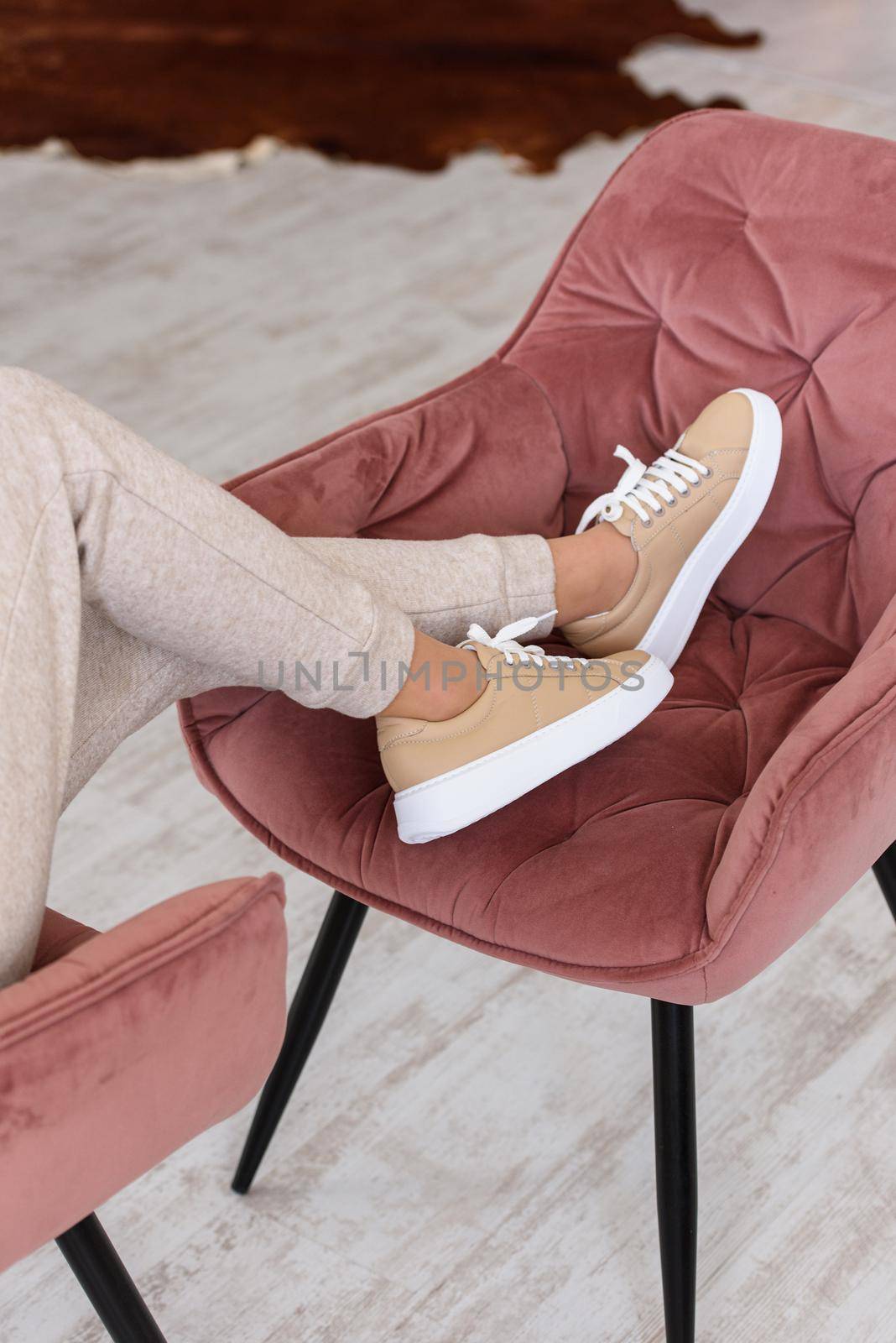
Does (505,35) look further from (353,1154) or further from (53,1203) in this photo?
(53,1203)

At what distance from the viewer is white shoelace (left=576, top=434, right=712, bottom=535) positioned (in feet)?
3.89

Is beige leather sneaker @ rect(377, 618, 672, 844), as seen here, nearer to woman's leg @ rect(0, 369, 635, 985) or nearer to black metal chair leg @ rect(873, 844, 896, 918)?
woman's leg @ rect(0, 369, 635, 985)

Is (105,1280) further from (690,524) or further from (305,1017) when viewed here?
(690,524)

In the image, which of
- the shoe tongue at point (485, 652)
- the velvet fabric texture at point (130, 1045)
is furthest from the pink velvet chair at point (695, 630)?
the velvet fabric texture at point (130, 1045)

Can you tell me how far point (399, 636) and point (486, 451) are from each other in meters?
0.32

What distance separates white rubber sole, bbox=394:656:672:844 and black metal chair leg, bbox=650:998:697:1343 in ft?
0.60

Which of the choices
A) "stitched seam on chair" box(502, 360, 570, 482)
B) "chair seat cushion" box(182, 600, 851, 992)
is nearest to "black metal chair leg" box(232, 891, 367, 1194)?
"chair seat cushion" box(182, 600, 851, 992)

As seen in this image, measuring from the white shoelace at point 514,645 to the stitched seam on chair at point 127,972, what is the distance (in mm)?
330

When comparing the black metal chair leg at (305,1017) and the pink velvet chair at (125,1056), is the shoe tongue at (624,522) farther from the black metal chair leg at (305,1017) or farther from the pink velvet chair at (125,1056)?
the pink velvet chair at (125,1056)

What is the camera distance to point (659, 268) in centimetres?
130

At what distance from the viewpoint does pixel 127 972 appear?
0.76 meters

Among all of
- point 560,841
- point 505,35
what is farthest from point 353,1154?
point 505,35

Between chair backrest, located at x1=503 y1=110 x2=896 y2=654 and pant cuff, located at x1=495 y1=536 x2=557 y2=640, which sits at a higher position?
chair backrest, located at x1=503 y1=110 x2=896 y2=654

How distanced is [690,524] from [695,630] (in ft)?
0.35
